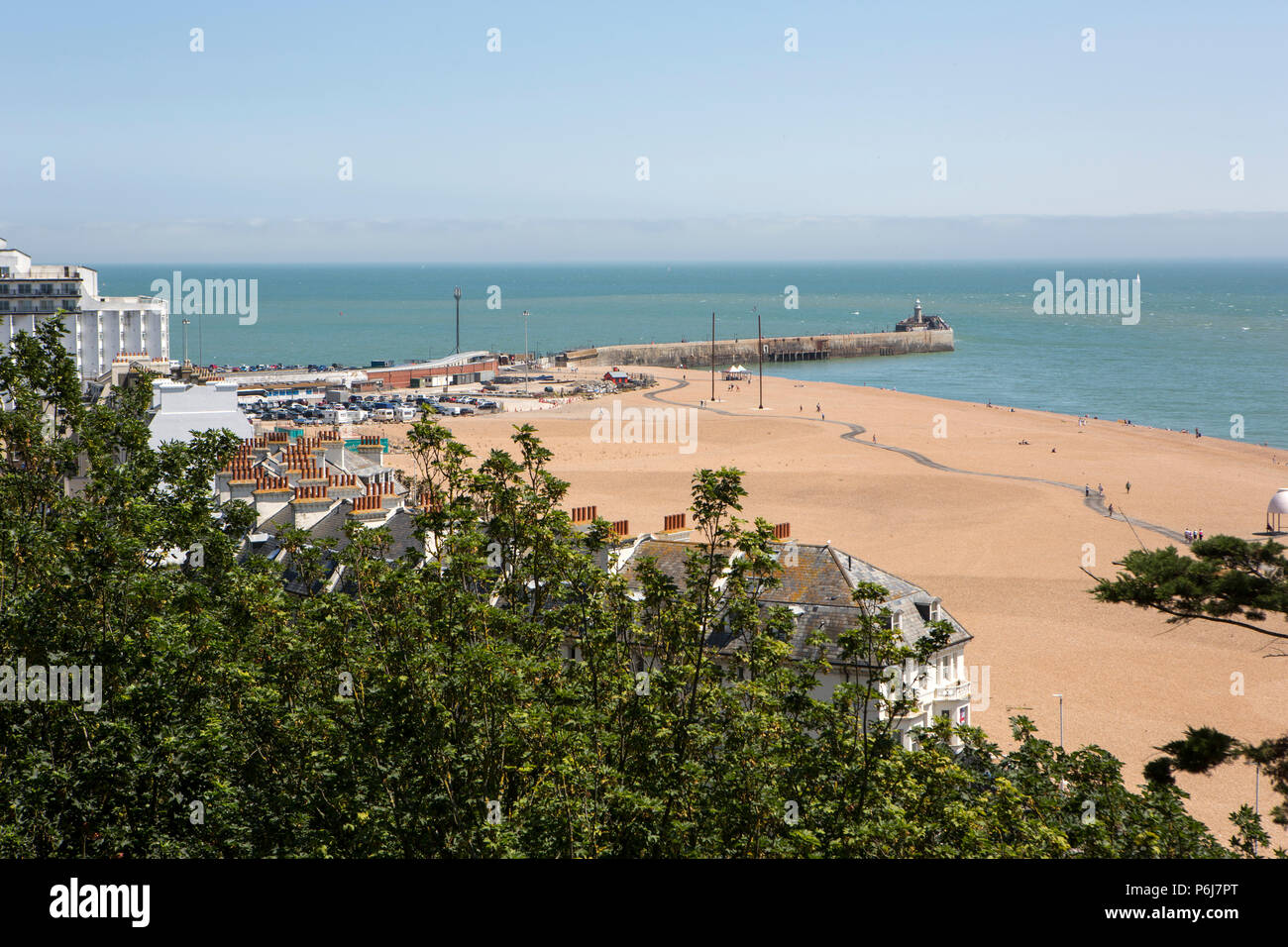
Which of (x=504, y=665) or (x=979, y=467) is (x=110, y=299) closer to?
(x=979, y=467)

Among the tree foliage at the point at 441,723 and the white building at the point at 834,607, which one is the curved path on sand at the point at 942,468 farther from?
the tree foliage at the point at 441,723

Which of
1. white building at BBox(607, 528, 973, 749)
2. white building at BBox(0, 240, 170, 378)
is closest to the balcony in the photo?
white building at BBox(607, 528, 973, 749)

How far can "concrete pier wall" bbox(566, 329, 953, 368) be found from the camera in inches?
5930

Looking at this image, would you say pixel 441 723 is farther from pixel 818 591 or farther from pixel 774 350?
pixel 774 350

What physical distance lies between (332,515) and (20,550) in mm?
15731

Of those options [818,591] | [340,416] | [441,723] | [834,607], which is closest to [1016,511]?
[818,591]

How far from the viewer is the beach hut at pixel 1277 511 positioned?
51.9 m

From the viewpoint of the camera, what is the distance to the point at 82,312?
83812 millimetres

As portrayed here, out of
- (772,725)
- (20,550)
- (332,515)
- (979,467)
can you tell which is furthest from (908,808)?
(979,467)

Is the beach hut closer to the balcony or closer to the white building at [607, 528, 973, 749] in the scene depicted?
the white building at [607, 528, 973, 749]

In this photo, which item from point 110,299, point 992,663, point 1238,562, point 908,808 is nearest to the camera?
point 908,808

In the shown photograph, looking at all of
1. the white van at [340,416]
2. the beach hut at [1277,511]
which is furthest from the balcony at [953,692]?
the white van at [340,416]

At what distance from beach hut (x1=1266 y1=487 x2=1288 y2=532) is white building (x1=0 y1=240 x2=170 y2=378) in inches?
2738

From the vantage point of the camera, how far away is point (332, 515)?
2841cm
